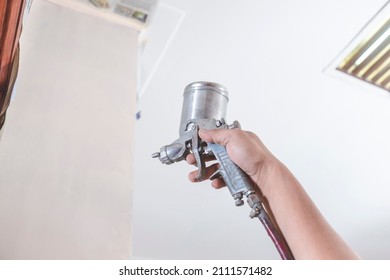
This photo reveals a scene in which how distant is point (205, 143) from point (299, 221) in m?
0.22

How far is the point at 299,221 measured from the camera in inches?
20.6

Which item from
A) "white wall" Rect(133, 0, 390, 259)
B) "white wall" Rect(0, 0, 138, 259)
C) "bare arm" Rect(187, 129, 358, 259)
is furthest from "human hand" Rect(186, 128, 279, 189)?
"white wall" Rect(133, 0, 390, 259)

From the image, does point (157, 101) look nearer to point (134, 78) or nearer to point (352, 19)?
point (134, 78)

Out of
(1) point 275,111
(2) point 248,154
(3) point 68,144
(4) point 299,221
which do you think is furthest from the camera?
(1) point 275,111

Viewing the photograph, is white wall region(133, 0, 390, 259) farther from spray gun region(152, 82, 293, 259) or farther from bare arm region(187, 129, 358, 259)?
bare arm region(187, 129, 358, 259)

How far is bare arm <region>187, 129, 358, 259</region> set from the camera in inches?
19.3

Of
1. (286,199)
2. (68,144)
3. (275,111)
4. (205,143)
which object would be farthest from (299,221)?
(275,111)

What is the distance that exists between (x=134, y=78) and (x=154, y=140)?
811mm

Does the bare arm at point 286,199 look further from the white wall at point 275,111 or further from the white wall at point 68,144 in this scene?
the white wall at point 275,111

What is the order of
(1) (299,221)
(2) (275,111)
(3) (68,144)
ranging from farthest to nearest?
(2) (275,111) → (3) (68,144) → (1) (299,221)

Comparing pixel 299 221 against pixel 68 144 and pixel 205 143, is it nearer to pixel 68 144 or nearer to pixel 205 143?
pixel 205 143

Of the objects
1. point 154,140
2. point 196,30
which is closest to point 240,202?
point 196,30

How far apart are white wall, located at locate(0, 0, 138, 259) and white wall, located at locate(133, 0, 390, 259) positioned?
1.27ft
